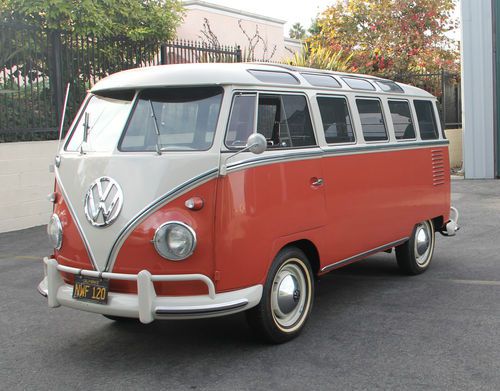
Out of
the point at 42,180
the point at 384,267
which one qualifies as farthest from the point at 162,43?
the point at 384,267

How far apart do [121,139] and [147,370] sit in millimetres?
1717

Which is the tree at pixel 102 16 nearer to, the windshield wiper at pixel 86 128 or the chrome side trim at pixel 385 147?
the windshield wiper at pixel 86 128

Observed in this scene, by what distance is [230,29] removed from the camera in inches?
1158

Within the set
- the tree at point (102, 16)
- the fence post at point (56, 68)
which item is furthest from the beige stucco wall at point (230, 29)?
the fence post at point (56, 68)

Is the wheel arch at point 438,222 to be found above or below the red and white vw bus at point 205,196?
below

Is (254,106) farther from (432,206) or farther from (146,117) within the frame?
(432,206)

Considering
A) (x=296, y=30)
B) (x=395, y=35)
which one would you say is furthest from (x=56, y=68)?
(x=296, y=30)

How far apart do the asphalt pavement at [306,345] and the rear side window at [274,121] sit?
1.54 metres

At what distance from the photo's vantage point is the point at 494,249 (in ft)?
27.1

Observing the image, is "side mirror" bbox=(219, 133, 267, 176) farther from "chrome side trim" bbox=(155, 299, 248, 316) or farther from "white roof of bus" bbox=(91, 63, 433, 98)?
"chrome side trim" bbox=(155, 299, 248, 316)

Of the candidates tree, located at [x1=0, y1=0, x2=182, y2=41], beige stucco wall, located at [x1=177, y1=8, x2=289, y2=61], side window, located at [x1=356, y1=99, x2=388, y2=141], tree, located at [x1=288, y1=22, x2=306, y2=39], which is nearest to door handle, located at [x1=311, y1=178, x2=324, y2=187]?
side window, located at [x1=356, y1=99, x2=388, y2=141]

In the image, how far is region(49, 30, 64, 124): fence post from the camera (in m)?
11.2

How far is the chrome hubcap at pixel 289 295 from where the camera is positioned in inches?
196

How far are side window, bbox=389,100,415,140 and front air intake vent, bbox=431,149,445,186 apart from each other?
0.51 m
